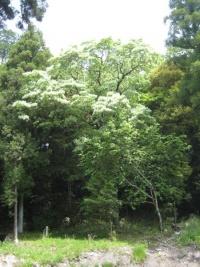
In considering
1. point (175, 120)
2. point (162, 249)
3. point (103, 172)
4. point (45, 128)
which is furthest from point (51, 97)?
point (162, 249)

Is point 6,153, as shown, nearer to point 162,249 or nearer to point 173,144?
point 173,144

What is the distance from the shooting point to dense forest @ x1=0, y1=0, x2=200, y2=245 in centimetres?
2088

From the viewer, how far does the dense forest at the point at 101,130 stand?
2088 cm

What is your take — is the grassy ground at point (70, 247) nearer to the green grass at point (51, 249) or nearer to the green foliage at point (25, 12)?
the green grass at point (51, 249)

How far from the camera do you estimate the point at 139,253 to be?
1562 centimetres

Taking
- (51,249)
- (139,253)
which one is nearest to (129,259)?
(139,253)

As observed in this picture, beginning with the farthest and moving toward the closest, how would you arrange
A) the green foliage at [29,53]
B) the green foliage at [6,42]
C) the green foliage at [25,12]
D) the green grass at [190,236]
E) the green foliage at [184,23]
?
1. the green foliage at [6,42]
2. the green foliage at [29,53]
3. the green foliage at [184,23]
4. the green grass at [190,236]
5. the green foliage at [25,12]

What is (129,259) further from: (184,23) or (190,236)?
(184,23)

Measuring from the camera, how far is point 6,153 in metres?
22.6

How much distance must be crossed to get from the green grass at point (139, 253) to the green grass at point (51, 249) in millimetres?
1028

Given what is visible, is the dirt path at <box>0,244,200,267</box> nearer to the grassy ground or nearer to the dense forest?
the grassy ground

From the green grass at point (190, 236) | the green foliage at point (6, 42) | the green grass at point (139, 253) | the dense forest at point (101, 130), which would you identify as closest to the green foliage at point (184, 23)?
the dense forest at point (101, 130)

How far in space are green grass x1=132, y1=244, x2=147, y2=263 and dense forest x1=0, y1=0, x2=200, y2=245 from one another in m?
4.31

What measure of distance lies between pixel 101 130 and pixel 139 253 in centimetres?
782
